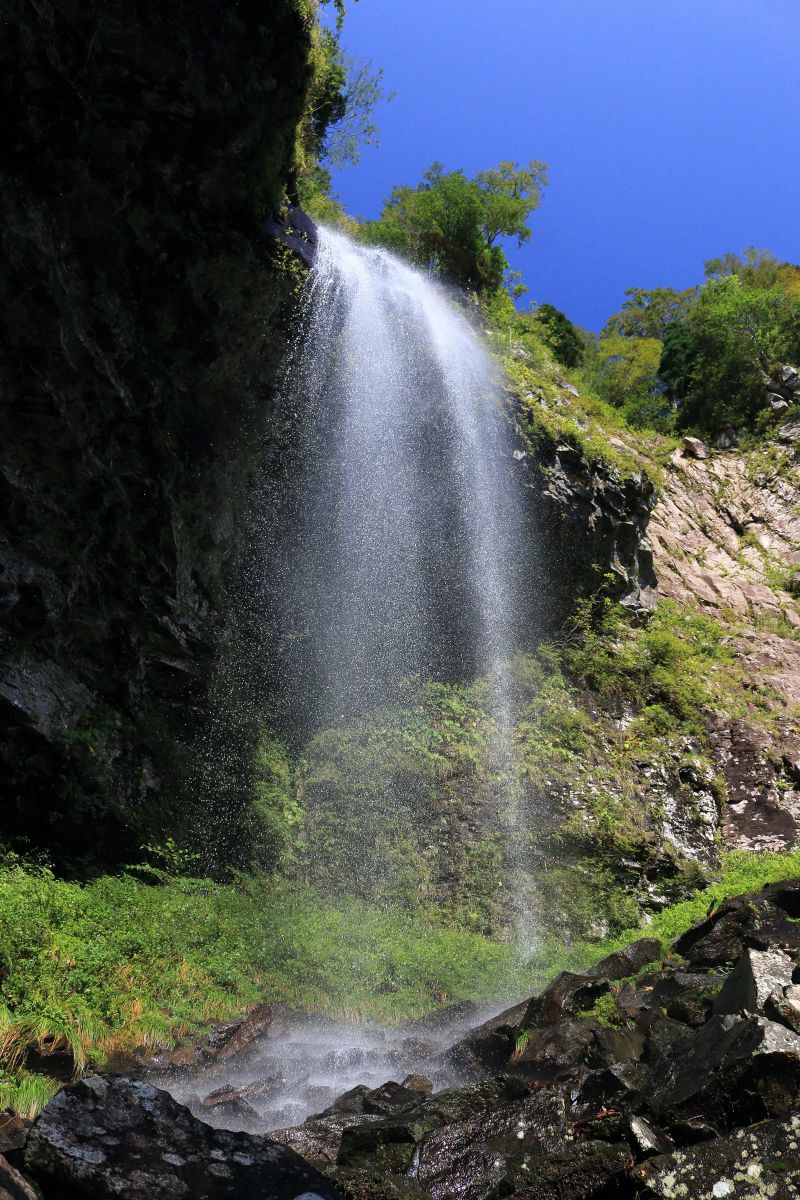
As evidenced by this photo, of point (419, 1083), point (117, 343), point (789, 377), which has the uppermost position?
point (789, 377)

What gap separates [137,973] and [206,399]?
8.62 metres

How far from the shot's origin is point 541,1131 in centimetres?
435

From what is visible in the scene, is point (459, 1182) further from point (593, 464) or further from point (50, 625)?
point (593, 464)

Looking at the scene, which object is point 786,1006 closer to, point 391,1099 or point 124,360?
point 391,1099

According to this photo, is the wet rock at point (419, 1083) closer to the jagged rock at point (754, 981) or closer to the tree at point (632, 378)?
the jagged rock at point (754, 981)

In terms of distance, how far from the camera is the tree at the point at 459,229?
22.2 meters

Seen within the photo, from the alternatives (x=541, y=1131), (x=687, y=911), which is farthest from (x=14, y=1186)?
(x=687, y=911)

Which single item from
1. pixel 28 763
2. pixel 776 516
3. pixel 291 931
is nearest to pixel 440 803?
pixel 291 931

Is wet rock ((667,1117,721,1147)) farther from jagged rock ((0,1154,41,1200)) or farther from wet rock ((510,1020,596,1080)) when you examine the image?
jagged rock ((0,1154,41,1200))

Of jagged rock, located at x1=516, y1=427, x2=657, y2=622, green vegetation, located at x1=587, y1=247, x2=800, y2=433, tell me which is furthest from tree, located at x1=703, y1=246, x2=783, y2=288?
jagged rock, located at x1=516, y1=427, x2=657, y2=622

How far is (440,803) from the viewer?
13500 mm

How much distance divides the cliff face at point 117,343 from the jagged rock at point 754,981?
8.00m

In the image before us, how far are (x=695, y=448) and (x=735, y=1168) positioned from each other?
80.1 feet

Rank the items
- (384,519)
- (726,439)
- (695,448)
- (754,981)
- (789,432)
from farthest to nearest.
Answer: (726,439) → (695,448) → (789,432) → (384,519) → (754,981)
